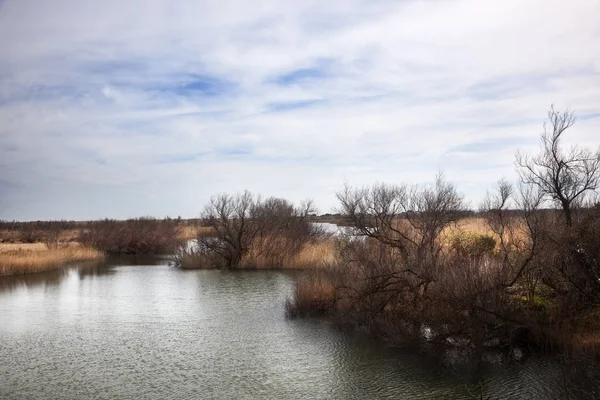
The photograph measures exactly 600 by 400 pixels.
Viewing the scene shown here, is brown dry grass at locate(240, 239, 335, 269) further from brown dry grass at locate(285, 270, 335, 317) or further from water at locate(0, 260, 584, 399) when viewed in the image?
brown dry grass at locate(285, 270, 335, 317)

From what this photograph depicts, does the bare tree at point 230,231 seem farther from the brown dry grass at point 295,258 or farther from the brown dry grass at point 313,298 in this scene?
the brown dry grass at point 313,298

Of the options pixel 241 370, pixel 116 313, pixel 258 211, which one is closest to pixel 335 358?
pixel 241 370

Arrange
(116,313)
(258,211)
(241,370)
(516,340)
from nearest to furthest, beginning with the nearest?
(241,370) < (516,340) < (116,313) < (258,211)

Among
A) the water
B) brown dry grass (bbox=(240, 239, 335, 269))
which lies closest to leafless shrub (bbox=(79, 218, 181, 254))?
brown dry grass (bbox=(240, 239, 335, 269))

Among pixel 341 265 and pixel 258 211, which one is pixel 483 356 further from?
pixel 258 211

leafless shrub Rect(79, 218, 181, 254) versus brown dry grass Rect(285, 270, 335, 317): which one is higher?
leafless shrub Rect(79, 218, 181, 254)

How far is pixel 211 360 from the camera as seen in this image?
36.8 ft

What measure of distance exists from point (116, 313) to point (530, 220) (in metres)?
12.5

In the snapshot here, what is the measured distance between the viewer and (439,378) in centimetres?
973

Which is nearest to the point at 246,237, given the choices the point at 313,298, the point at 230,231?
the point at 230,231

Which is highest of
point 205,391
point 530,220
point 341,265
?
point 530,220

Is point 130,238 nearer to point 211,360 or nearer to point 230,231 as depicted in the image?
point 230,231

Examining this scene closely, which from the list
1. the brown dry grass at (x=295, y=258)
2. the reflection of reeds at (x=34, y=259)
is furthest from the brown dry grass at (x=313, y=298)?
the reflection of reeds at (x=34, y=259)

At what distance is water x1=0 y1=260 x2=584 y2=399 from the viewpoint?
364 inches
